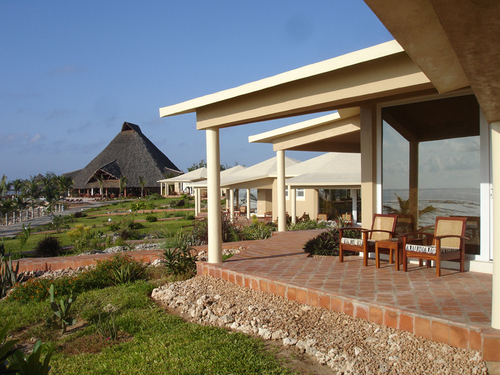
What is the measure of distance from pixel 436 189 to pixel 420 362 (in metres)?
3.77

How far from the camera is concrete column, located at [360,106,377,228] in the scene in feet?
24.3

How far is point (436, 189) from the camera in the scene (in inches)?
258

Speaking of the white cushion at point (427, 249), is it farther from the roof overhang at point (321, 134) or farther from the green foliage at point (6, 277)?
the green foliage at point (6, 277)

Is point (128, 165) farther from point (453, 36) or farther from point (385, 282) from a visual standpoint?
point (453, 36)

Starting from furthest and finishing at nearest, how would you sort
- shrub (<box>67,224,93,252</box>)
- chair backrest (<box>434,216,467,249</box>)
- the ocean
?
1. shrub (<box>67,224,93,252</box>)
2. the ocean
3. chair backrest (<box>434,216,467,249</box>)

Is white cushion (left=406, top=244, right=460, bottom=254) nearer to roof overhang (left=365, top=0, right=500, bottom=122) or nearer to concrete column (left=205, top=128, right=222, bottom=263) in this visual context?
roof overhang (left=365, top=0, right=500, bottom=122)

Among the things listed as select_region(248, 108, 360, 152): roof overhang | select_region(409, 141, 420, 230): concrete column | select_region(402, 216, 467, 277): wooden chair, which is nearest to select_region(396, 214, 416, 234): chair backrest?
select_region(409, 141, 420, 230): concrete column

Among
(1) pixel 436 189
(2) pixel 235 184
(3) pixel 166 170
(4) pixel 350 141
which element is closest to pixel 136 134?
(3) pixel 166 170

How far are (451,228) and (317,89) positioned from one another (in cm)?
294

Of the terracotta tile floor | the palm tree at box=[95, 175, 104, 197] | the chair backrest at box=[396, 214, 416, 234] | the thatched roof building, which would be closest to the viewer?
the terracotta tile floor

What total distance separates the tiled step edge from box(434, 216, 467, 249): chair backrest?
2372 millimetres

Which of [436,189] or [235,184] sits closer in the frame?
[436,189]

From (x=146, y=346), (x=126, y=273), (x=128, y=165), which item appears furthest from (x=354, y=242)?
(x=128, y=165)

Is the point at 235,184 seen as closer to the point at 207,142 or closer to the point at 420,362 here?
the point at 207,142
